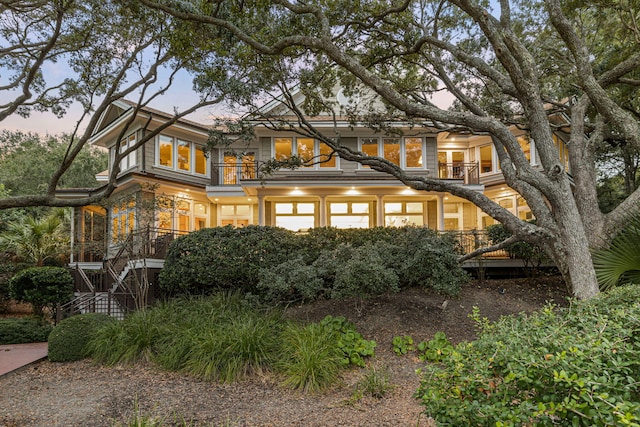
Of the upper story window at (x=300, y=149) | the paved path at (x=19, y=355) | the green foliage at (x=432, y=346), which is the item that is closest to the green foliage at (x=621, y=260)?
the green foliage at (x=432, y=346)

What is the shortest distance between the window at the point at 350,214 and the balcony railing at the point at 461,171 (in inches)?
167

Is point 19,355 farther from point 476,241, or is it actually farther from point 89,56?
point 476,241

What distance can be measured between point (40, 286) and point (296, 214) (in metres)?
10.4

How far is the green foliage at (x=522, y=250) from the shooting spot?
1172 centimetres

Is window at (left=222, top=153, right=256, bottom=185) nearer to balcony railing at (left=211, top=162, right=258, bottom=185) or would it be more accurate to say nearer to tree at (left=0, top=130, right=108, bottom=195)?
balcony railing at (left=211, top=162, right=258, bottom=185)

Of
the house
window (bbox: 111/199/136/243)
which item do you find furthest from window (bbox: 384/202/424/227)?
window (bbox: 111/199/136/243)

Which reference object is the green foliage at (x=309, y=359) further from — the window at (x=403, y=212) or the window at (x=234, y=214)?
the window at (x=234, y=214)

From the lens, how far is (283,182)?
57.1 ft

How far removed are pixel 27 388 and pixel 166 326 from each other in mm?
2549

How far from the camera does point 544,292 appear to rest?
11430 mm

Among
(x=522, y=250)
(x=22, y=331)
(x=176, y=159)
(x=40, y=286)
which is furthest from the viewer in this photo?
(x=176, y=159)

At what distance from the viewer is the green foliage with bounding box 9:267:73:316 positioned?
13633 mm

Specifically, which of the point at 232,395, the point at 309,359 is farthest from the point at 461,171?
the point at 232,395

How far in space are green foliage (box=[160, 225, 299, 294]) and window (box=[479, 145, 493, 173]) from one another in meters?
14.1
